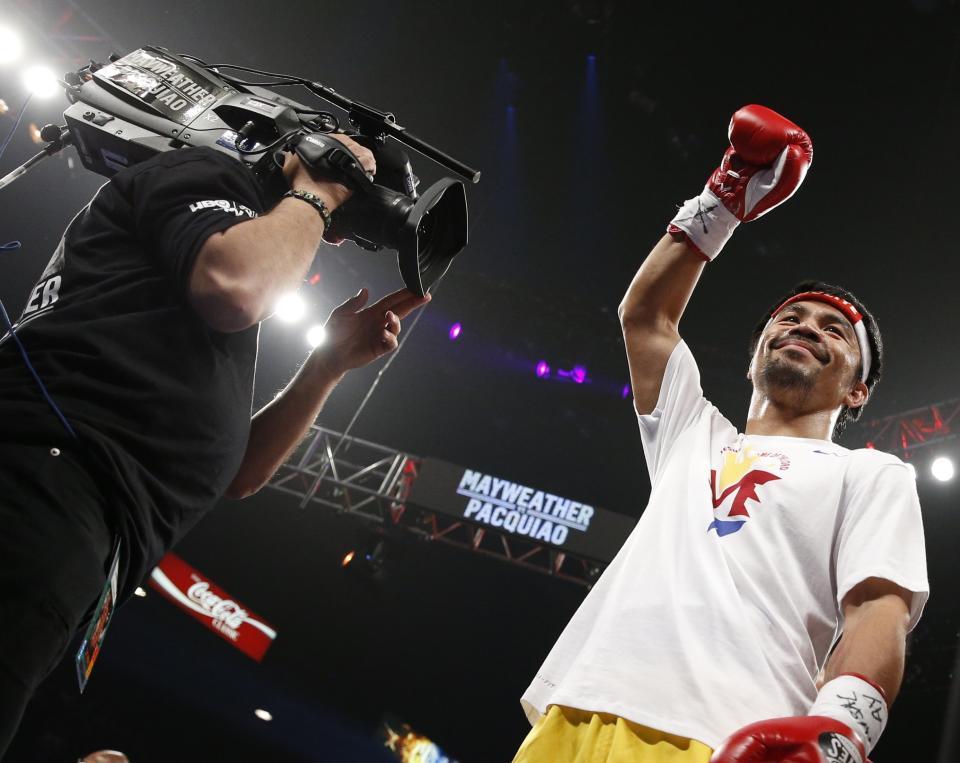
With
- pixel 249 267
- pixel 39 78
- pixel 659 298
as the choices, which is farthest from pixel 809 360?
pixel 39 78

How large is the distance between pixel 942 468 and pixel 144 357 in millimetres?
8052

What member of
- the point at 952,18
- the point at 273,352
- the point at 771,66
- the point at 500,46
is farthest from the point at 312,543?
the point at 952,18

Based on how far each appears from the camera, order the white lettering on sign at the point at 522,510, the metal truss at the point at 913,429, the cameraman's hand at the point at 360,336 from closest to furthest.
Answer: the cameraman's hand at the point at 360,336
the metal truss at the point at 913,429
the white lettering on sign at the point at 522,510

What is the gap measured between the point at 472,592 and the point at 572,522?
285 centimetres

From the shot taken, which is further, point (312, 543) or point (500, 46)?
point (312, 543)

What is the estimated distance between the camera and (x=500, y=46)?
6859 millimetres

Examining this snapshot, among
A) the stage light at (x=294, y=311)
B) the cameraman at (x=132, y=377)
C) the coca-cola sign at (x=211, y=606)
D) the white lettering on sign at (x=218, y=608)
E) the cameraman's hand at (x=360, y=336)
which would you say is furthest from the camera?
the white lettering on sign at (x=218, y=608)

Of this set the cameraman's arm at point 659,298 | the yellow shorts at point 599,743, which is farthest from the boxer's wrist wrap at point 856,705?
the cameraman's arm at point 659,298

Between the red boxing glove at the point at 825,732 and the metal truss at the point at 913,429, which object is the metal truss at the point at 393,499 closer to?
the metal truss at the point at 913,429

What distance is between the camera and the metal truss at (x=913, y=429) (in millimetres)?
7016

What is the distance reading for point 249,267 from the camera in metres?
1.00

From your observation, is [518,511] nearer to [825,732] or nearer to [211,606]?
[211,606]

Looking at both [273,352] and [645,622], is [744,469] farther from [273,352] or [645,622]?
Answer: [273,352]

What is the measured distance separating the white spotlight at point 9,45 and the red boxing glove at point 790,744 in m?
7.15
